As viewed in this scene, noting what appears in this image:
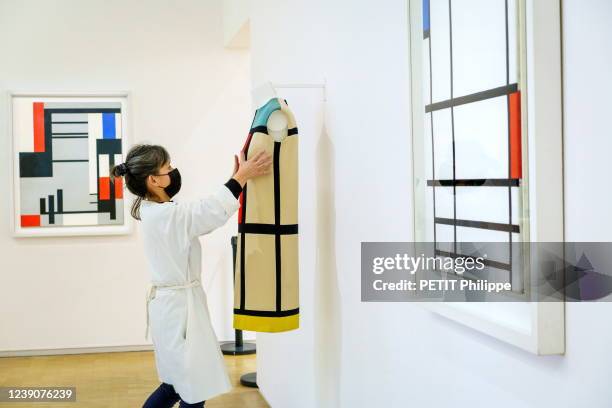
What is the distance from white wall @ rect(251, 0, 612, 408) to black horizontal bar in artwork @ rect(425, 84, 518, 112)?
0.14 metres

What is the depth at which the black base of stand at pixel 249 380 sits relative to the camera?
4352mm

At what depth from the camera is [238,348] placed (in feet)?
17.0

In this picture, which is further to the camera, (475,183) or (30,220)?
(30,220)

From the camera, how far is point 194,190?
5.42 metres

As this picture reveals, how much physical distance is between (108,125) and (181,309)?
3.08m

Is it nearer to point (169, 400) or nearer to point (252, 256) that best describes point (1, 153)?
point (169, 400)

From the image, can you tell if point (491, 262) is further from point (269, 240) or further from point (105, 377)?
point (105, 377)

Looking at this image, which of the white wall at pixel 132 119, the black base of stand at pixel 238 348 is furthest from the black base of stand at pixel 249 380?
the white wall at pixel 132 119

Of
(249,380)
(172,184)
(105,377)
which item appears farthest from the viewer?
(105,377)

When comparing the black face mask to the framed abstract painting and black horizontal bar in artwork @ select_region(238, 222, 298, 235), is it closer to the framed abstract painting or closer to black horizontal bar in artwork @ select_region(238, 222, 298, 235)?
black horizontal bar in artwork @ select_region(238, 222, 298, 235)

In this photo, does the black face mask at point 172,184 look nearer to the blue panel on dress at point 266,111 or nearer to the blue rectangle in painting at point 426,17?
the blue panel on dress at point 266,111

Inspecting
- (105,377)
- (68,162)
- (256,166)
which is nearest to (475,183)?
(256,166)

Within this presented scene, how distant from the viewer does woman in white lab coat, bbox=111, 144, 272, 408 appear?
8.49 ft

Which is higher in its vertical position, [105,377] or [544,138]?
[544,138]
